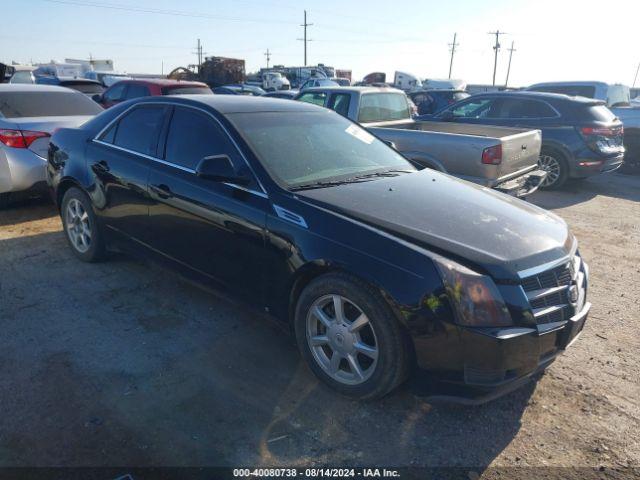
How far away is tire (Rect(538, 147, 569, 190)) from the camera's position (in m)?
9.14

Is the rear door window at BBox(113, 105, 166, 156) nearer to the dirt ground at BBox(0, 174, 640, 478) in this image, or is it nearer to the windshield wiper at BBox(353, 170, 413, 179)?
the dirt ground at BBox(0, 174, 640, 478)

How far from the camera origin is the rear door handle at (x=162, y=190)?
12.5ft

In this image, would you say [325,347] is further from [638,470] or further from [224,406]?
[638,470]

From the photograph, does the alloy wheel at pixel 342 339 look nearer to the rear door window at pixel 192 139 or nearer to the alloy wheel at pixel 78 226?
the rear door window at pixel 192 139

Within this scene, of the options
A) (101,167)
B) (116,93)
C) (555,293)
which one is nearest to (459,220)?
(555,293)

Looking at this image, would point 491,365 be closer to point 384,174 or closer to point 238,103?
point 384,174

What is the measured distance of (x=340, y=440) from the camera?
8.80ft

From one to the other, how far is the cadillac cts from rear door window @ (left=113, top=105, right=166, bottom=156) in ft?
0.05

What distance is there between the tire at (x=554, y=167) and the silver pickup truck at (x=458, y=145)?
2.24m

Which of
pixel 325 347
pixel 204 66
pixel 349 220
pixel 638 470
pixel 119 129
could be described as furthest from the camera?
pixel 204 66

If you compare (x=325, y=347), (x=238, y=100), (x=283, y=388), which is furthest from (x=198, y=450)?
(x=238, y=100)

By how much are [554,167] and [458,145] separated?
383 centimetres

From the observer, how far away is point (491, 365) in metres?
2.53

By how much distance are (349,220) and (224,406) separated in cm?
133
